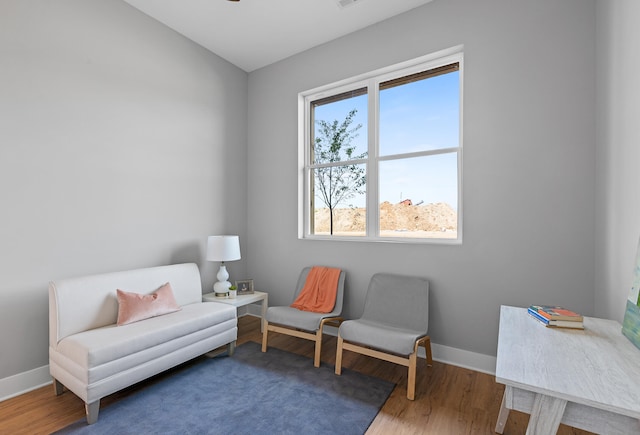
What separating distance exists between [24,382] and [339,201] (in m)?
3.07

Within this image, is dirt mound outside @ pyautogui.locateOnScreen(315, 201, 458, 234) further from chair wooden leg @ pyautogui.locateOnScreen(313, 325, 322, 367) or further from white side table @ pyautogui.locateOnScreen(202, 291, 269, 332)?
chair wooden leg @ pyautogui.locateOnScreen(313, 325, 322, 367)

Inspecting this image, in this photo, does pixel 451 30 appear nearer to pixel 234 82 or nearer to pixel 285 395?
pixel 234 82

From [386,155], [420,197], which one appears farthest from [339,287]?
[386,155]

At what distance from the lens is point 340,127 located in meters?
3.53

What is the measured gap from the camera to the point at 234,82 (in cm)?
394

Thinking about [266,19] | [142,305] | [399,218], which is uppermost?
[266,19]

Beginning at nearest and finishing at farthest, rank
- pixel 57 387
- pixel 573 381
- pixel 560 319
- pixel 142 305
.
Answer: pixel 573 381, pixel 560 319, pixel 57 387, pixel 142 305

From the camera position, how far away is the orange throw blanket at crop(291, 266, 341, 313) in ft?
10.1

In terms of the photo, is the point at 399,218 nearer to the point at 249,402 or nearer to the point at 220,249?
the point at 220,249

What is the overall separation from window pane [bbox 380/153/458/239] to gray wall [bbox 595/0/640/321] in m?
0.99

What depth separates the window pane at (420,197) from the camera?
2.79 metres

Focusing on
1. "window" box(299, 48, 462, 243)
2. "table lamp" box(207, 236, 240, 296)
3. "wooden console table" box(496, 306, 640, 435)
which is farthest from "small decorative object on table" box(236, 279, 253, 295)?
"wooden console table" box(496, 306, 640, 435)

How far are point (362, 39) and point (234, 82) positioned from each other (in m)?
1.75

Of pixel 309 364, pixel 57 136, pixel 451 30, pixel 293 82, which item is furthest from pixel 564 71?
pixel 57 136
